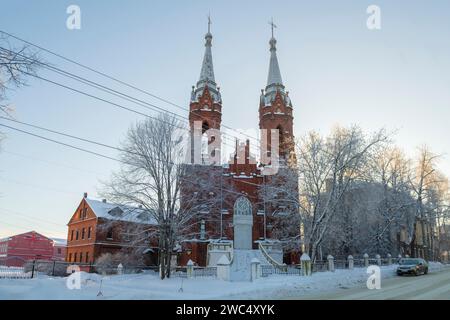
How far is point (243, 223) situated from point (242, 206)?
5.82 ft

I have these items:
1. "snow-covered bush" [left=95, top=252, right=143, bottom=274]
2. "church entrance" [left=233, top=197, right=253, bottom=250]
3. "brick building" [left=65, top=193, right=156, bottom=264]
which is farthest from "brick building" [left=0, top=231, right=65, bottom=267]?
"church entrance" [left=233, top=197, right=253, bottom=250]

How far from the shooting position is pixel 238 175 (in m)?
35.0

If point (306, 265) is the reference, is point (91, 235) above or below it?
above

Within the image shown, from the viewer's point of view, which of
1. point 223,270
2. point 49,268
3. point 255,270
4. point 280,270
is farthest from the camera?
point 49,268

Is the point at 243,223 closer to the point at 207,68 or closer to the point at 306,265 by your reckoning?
the point at 306,265

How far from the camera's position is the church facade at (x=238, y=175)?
30484mm

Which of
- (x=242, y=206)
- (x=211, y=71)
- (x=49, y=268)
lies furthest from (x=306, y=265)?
(x=211, y=71)

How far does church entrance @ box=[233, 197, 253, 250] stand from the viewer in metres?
32.9

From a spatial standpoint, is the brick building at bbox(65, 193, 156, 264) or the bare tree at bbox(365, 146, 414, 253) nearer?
the bare tree at bbox(365, 146, 414, 253)

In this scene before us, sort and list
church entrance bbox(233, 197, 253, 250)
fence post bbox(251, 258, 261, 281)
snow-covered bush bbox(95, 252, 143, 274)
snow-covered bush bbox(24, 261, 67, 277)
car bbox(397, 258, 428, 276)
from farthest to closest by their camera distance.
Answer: church entrance bbox(233, 197, 253, 250) → snow-covered bush bbox(95, 252, 143, 274) → snow-covered bush bbox(24, 261, 67, 277) → car bbox(397, 258, 428, 276) → fence post bbox(251, 258, 261, 281)

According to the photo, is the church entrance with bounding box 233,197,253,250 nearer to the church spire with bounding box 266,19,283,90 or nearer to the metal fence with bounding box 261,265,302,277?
the metal fence with bounding box 261,265,302,277
